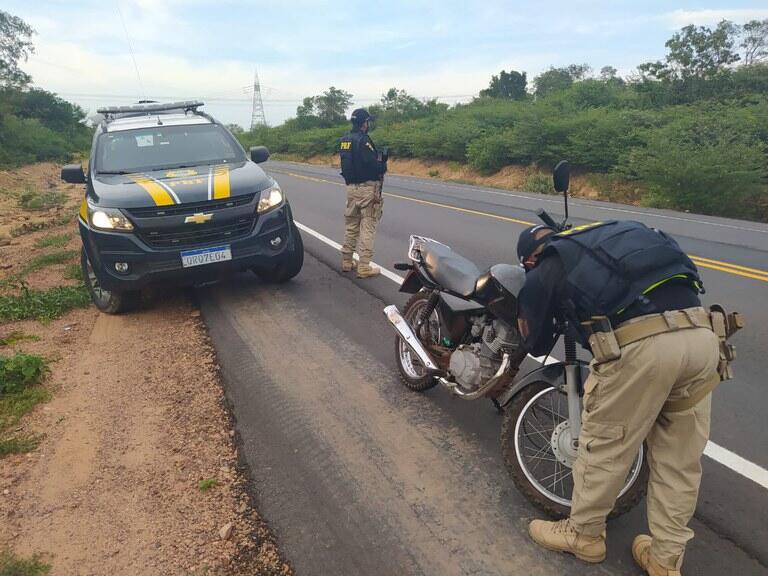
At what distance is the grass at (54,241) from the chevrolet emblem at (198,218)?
5190 millimetres

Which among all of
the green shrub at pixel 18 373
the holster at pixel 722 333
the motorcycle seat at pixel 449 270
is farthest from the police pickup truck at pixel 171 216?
the holster at pixel 722 333

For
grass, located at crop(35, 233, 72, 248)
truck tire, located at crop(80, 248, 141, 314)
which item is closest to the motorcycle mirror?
truck tire, located at crop(80, 248, 141, 314)

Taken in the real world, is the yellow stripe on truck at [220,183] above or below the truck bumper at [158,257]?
above

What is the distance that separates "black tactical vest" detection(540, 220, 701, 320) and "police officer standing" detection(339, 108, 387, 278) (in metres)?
4.77

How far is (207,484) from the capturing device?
Result: 3.19 metres

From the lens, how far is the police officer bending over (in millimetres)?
2252

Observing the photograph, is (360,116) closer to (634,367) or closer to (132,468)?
(132,468)

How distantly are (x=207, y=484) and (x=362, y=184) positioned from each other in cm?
466

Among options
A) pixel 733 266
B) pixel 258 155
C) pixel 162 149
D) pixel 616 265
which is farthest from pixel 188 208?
pixel 733 266

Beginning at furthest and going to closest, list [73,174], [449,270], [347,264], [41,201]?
[41,201] < [347,264] < [73,174] < [449,270]

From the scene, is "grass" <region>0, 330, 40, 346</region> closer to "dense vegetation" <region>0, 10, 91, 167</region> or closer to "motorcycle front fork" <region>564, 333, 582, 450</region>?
"motorcycle front fork" <region>564, 333, 582, 450</region>

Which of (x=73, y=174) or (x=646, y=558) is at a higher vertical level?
(x=73, y=174)

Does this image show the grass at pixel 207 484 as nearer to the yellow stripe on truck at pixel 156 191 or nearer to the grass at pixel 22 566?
the grass at pixel 22 566

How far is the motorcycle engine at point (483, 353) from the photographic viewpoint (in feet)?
11.0
